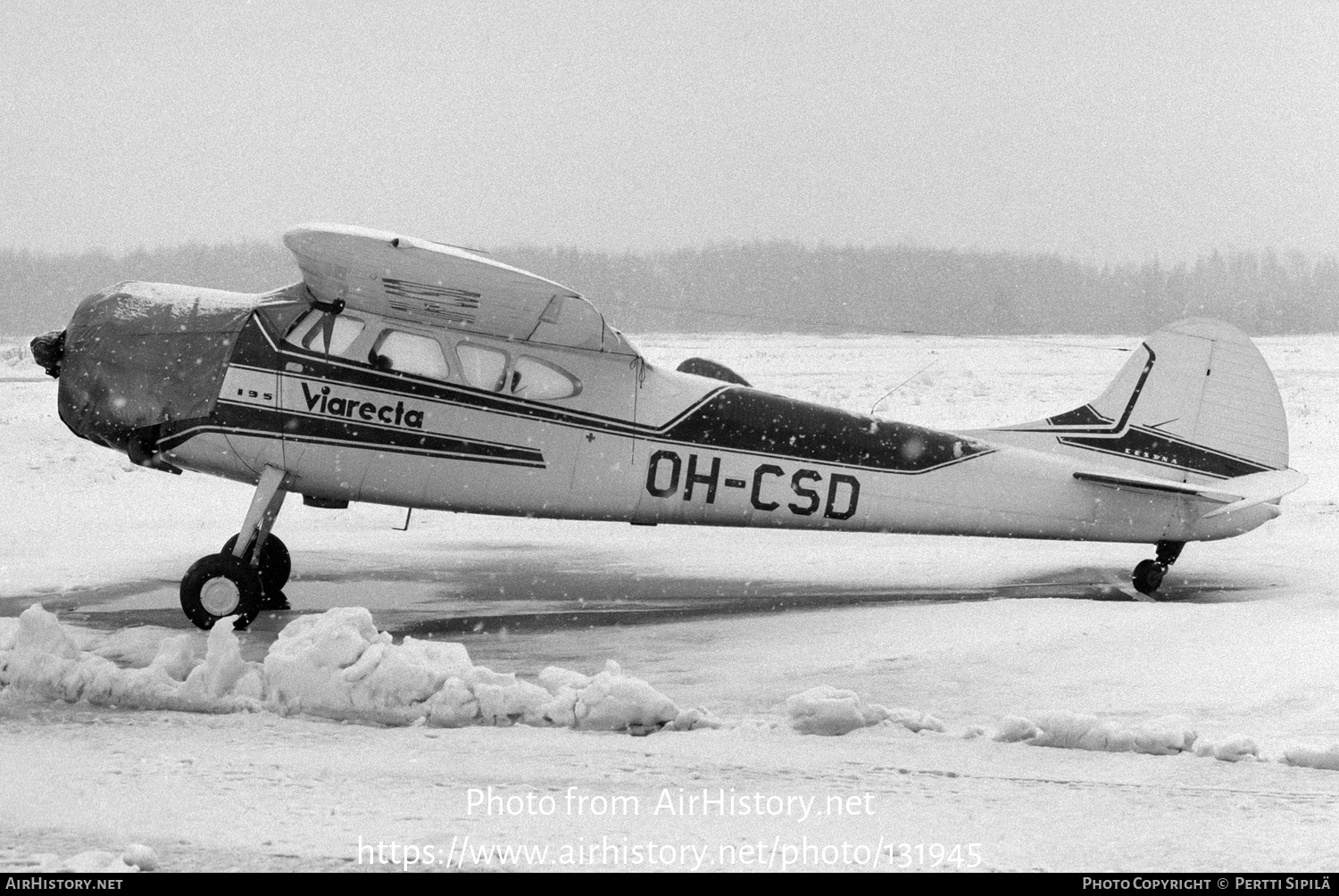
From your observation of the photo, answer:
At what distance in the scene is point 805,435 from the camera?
922cm

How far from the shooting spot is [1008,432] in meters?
10.0

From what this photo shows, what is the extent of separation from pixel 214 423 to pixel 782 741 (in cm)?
504

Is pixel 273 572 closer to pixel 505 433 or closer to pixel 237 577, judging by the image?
pixel 237 577

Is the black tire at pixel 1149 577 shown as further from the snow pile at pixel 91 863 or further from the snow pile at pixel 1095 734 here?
the snow pile at pixel 91 863

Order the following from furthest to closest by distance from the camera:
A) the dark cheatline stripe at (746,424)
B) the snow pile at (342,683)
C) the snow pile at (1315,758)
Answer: the dark cheatline stripe at (746,424)
the snow pile at (342,683)
the snow pile at (1315,758)

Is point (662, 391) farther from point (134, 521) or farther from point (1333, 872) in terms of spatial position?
point (134, 521)

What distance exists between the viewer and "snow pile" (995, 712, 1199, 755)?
494 centimetres

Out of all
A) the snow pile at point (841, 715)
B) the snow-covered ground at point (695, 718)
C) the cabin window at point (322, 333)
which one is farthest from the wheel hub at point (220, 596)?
the snow pile at point (841, 715)

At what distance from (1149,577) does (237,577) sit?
691cm

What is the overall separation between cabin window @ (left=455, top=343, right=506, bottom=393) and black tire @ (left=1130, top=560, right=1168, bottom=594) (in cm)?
530

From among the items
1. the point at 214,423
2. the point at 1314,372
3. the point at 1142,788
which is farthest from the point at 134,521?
the point at 1314,372

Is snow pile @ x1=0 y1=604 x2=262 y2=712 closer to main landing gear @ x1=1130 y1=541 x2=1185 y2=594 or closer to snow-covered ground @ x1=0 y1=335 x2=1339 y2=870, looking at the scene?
snow-covered ground @ x1=0 y1=335 x2=1339 y2=870

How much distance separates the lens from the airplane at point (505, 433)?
835 cm

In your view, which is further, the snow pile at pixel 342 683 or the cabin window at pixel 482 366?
the cabin window at pixel 482 366
